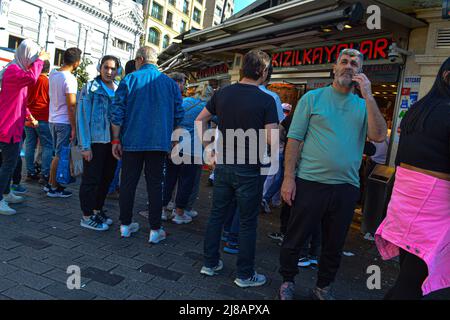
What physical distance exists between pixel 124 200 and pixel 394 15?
4.91m

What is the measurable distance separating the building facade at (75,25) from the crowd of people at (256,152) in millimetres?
30000

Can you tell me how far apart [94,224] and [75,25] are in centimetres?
3819

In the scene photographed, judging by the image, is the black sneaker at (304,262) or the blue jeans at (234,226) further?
the blue jeans at (234,226)

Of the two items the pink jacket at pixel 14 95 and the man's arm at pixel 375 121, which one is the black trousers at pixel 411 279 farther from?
the pink jacket at pixel 14 95

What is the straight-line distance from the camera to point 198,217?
199 inches

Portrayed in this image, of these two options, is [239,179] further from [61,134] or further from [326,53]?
[326,53]

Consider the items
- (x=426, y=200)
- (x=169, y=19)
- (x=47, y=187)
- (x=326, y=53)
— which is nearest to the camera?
(x=426, y=200)

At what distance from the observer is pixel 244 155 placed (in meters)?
2.96

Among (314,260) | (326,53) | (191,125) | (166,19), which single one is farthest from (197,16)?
(314,260)

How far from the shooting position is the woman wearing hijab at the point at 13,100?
158 inches

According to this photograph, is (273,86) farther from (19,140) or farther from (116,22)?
(116,22)

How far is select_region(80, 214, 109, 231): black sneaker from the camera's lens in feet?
13.0

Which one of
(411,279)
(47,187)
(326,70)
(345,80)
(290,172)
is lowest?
(47,187)

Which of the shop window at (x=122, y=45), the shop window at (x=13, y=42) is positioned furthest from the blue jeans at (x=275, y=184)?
the shop window at (x=122, y=45)
